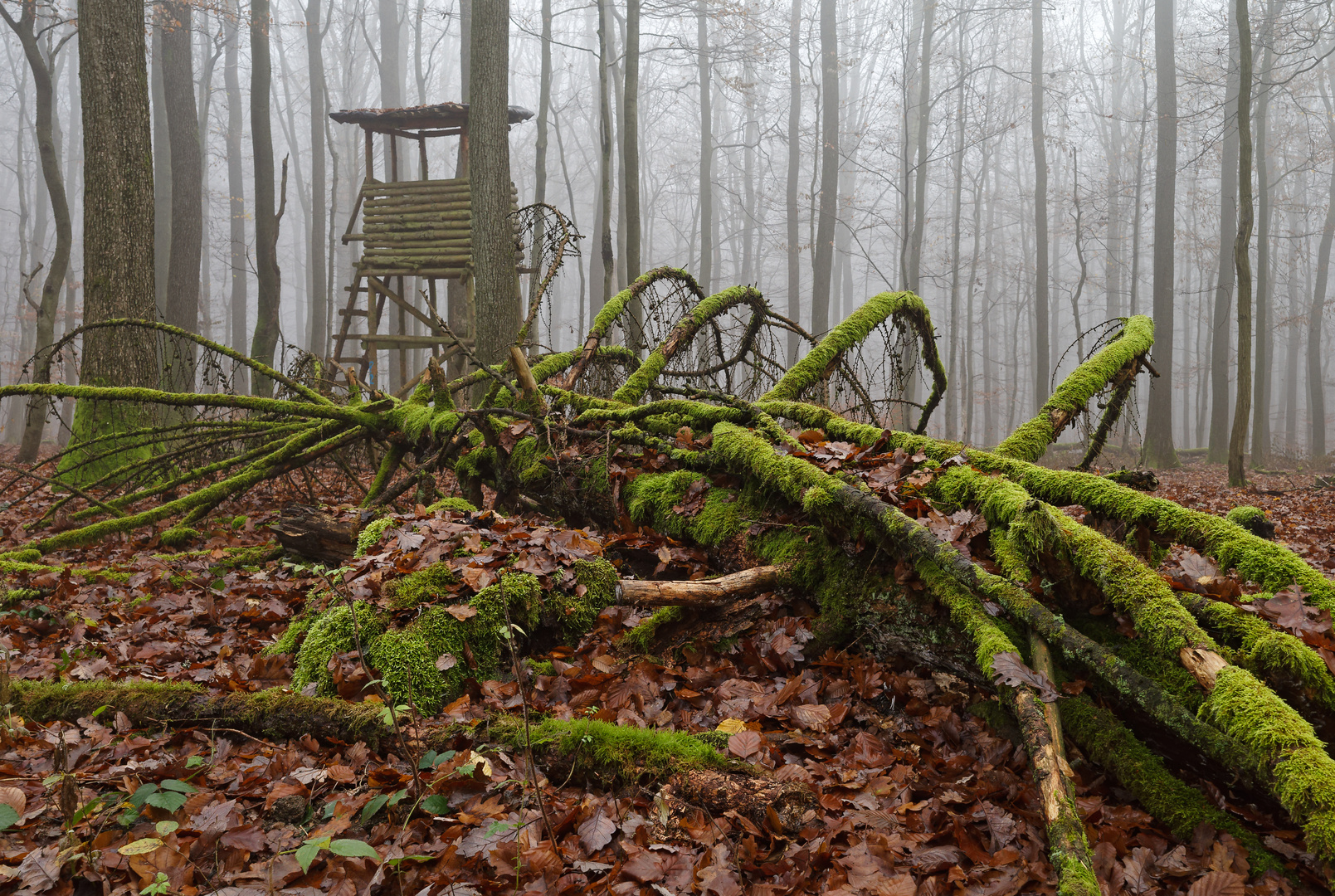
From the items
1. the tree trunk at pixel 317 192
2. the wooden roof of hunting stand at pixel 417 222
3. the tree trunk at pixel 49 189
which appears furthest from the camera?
the tree trunk at pixel 317 192

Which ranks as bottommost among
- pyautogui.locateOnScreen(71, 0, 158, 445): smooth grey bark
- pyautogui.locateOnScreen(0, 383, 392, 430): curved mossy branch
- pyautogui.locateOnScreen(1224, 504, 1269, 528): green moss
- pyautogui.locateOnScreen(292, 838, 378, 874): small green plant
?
pyautogui.locateOnScreen(292, 838, 378, 874): small green plant

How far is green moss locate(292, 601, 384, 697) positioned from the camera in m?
2.83

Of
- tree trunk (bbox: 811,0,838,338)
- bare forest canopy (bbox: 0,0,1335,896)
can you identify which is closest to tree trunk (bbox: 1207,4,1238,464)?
tree trunk (bbox: 811,0,838,338)

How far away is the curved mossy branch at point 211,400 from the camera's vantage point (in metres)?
5.23

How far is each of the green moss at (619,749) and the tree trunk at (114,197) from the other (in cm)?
637

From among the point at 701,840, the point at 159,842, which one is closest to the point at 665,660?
Answer: the point at 701,840

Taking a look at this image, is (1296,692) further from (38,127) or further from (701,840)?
(38,127)

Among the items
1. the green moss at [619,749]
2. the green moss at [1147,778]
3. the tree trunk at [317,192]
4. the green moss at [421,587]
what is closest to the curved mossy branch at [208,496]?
the green moss at [421,587]

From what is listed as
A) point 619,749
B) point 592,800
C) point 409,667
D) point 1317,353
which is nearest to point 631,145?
point 409,667

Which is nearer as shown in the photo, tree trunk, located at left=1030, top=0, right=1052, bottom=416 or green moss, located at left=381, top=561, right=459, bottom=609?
green moss, located at left=381, top=561, right=459, bottom=609

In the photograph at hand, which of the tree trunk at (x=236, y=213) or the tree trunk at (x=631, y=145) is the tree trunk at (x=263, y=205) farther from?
the tree trunk at (x=236, y=213)

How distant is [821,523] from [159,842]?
2374 millimetres

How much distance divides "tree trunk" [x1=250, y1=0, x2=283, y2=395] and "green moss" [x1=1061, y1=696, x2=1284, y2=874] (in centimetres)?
1248

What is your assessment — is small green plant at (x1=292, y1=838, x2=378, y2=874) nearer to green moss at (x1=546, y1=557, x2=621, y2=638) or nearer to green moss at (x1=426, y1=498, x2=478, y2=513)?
green moss at (x1=546, y1=557, x2=621, y2=638)
